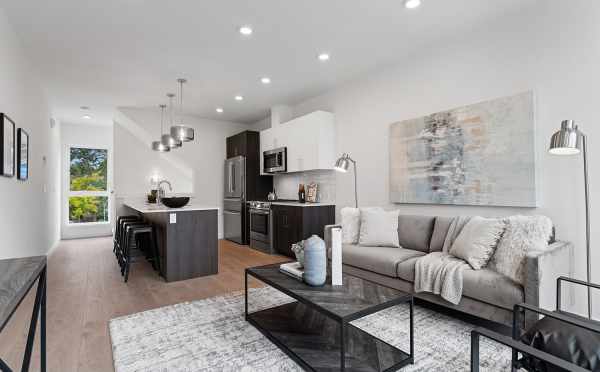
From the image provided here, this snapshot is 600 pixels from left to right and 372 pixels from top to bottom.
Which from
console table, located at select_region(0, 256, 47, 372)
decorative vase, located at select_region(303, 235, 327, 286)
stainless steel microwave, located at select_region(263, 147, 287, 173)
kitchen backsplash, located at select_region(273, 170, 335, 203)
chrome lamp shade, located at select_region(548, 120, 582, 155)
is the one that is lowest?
decorative vase, located at select_region(303, 235, 327, 286)

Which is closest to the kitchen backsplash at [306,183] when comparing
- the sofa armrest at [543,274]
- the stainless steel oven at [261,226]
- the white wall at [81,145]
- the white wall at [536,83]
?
the stainless steel oven at [261,226]

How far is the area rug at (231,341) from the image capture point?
1.90 m

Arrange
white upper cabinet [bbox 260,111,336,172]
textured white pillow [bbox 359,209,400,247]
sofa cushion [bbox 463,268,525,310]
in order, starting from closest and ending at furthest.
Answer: sofa cushion [bbox 463,268,525,310]
textured white pillow [bbox 359,209,400,247]
white upper cabinet [bbox 260,111,336,172]

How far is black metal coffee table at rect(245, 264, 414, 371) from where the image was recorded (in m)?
Result: 1.75

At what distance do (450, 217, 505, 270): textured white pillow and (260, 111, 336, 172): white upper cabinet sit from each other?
97.8 inches

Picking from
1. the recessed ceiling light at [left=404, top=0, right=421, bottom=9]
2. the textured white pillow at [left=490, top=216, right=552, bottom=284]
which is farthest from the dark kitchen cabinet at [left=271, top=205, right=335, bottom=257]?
the recessed ceiling light at [left=404, top=0, right=421, bottom=9]

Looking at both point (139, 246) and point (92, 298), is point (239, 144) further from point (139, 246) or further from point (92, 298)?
point (92, 298)

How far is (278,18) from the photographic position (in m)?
2.92

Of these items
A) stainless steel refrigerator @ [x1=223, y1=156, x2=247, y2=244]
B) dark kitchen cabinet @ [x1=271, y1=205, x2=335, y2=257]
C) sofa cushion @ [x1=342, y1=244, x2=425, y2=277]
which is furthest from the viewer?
stainless steel refrigerator @ [x1=223, y1=156, x2=247, y2=244]

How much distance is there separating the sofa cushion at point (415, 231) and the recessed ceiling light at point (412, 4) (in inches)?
80.3

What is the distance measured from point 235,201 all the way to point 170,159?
1.65 m

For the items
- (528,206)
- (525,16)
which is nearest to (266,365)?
(528,206)

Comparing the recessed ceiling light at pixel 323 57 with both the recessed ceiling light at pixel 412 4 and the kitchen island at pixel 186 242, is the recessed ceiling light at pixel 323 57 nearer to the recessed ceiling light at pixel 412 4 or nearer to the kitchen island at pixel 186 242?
the recessed ceiling light at pixel 412 4

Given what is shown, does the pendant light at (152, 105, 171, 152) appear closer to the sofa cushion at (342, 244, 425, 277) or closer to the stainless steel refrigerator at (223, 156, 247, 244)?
the stainless steel refrigerator at (223, 156, 247, 244)
